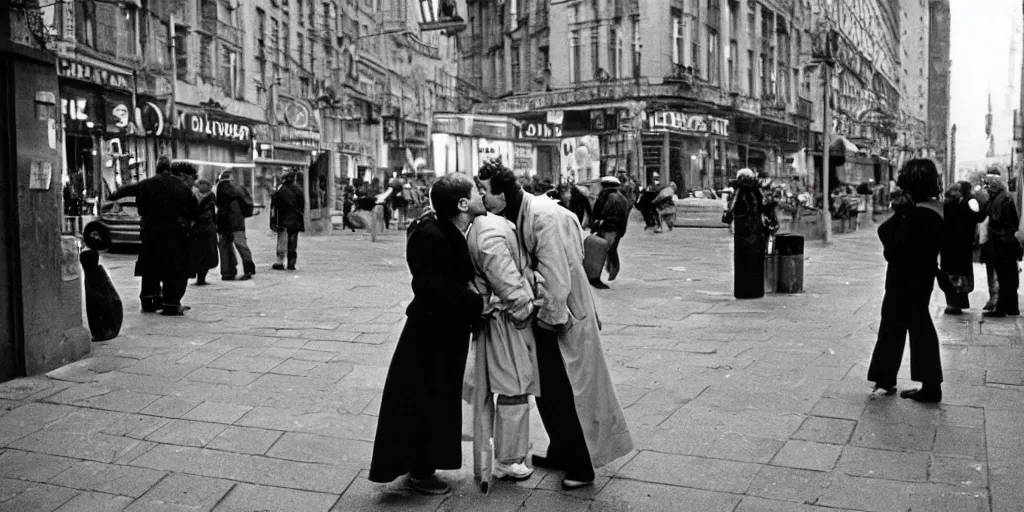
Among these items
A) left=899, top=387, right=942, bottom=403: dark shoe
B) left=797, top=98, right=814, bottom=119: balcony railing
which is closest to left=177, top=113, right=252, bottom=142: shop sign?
left=899, top=387, right=942, bottom=403: dark shoe

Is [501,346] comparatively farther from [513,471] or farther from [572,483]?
[572,483]

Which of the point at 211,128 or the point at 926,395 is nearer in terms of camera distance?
the point at 926,395

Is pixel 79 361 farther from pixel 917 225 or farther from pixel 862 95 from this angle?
pixel 862 95

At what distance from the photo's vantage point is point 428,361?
4398 mm

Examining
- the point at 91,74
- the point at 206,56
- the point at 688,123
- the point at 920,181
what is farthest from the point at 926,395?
the point at 688,123

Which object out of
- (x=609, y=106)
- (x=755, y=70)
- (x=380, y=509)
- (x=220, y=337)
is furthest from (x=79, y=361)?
(x=755, y=70)

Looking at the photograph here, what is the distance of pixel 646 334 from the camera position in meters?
8.91

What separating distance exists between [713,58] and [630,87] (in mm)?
5828

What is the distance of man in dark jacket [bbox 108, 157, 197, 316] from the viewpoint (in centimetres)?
989

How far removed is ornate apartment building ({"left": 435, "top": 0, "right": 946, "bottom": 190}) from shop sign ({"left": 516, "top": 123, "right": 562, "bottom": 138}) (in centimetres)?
5

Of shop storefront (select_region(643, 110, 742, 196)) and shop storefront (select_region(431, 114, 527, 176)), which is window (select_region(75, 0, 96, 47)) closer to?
shop storefront (select_region(431, 114, 527, 176))

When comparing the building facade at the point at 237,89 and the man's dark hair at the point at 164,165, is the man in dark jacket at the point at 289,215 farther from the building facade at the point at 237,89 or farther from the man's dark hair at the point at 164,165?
the building facade at the point at 237,89

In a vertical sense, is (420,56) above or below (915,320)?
above

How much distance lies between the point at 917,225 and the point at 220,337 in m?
5.77
